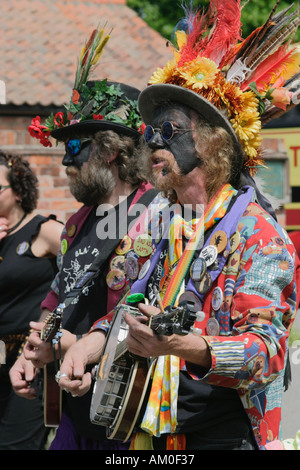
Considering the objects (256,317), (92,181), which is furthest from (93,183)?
(256,317)

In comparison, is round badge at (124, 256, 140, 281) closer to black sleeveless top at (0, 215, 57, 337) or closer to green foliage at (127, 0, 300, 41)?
black sleeveless top at (0, 215, 57, 337)

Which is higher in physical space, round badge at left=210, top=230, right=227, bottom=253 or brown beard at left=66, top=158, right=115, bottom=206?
brown beard at left=66, top=158, right=115, bottom=206

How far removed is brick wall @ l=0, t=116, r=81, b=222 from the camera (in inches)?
376

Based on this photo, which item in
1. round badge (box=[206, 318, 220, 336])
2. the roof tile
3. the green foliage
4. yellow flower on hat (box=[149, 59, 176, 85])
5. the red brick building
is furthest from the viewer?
the green foliage

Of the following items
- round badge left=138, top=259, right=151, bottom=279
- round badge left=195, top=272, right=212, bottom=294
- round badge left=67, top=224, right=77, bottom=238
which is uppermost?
round badge left=67, top=224, right=77, bottom=238

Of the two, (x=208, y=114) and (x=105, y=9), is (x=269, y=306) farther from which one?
(x=105, y=9)

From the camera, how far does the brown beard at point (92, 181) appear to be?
13.6ft

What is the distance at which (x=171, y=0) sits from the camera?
1891cm

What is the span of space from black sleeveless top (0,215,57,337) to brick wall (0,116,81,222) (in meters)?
4.18

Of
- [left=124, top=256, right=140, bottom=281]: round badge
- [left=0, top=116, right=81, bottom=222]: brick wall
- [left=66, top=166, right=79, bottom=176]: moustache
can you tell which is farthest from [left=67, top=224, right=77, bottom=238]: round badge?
[left=0, top=116, right=81, bottom=222]: brick wall

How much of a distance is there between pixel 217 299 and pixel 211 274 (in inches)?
3.8

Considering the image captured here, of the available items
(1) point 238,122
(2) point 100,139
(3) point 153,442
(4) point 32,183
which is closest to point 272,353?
(3) point 153,442

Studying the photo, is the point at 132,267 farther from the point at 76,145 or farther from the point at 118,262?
the point at 76,145

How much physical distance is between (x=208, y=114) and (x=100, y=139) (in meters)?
1.13
